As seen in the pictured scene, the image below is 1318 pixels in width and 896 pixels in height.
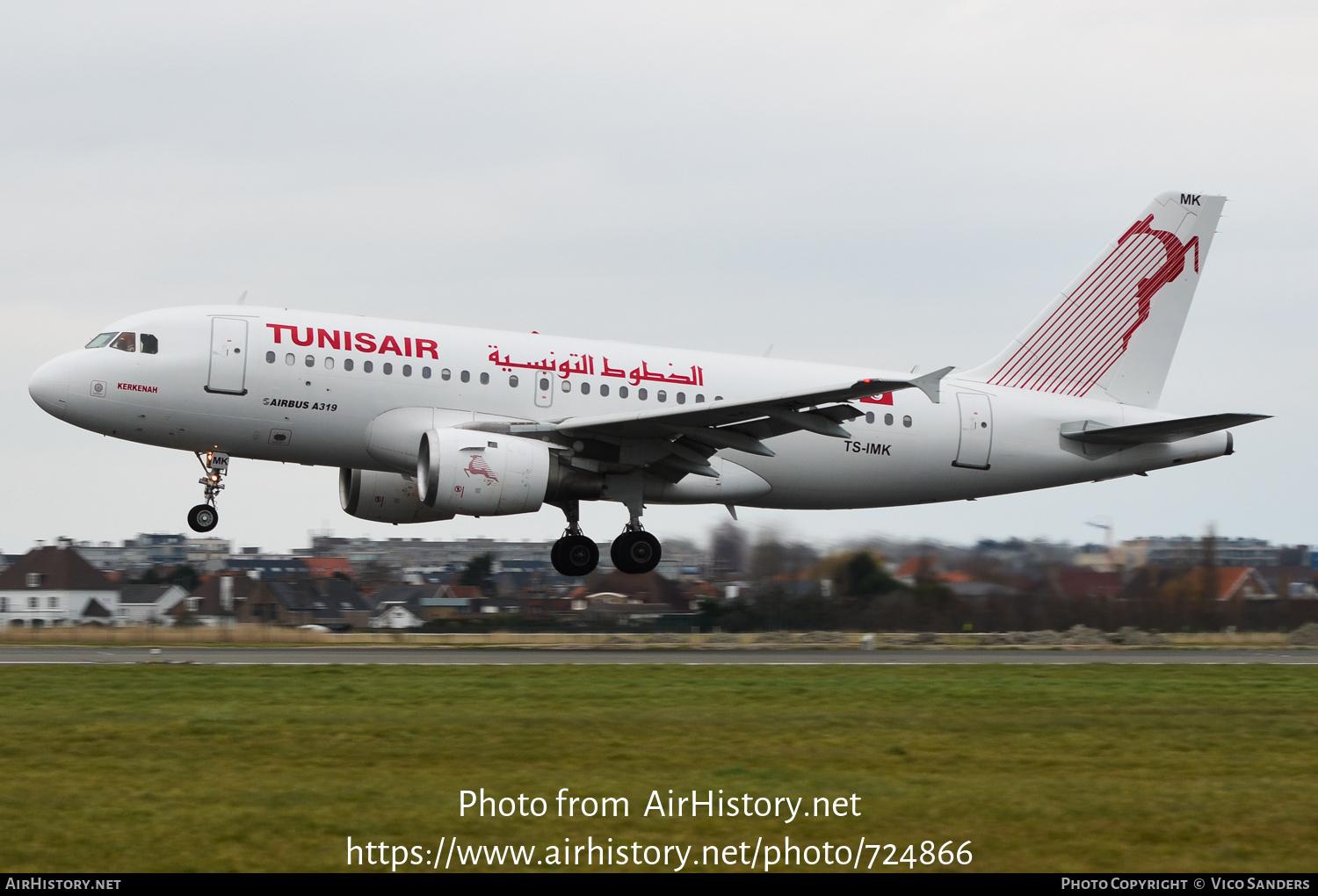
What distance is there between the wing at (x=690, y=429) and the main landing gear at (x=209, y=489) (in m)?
4.56

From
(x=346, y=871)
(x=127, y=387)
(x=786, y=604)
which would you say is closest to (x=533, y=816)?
(x=346, y=871)

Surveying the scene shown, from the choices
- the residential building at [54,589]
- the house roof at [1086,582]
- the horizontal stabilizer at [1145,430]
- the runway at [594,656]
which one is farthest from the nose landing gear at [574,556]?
the residential building at [54,589]

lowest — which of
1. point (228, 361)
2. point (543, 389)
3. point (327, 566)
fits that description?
point (327, 566)

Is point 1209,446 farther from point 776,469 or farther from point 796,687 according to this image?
point 796,687

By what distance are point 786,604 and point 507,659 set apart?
36.1ft

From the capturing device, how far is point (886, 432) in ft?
99.7

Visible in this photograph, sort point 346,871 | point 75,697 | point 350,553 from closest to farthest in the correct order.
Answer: point 346,871 < point 75,697 < point 350,553

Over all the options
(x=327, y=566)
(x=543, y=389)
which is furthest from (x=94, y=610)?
(x=543, y=389)

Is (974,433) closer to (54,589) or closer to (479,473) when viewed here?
(479,473)

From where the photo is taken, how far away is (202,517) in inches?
1096

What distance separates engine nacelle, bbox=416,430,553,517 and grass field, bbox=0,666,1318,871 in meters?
5.52

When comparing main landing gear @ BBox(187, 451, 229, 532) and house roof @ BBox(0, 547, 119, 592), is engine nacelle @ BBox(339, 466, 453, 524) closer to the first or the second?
main landing gear @ BBox(187, 451, 229, 532)

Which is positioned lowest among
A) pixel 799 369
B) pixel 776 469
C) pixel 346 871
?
pixel 346 871

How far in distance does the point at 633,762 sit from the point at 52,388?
17.2 meters
